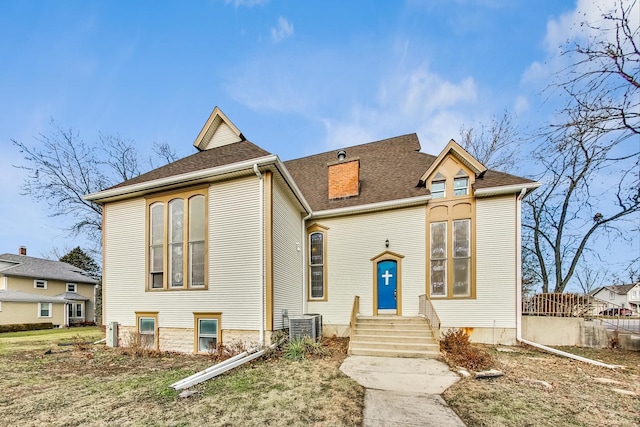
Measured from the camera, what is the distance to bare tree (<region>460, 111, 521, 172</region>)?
17.4m

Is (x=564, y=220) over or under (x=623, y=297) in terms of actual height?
over

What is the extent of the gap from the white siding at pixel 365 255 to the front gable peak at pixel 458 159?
1462 millimetres

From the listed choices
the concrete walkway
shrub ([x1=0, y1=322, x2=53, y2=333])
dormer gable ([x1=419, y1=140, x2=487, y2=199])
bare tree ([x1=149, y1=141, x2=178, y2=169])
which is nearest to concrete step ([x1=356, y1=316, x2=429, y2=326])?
the concrete walkway

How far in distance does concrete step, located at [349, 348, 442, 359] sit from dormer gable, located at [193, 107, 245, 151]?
8.19 metres

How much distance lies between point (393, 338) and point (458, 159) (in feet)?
21.3

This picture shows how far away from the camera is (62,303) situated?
26641mm

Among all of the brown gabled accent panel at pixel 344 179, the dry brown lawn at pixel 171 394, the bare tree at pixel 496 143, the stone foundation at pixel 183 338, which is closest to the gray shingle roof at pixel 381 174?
the brown gabled accent panel at pixel 344 179

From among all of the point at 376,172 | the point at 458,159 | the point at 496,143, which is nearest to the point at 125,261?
the point at 376,172

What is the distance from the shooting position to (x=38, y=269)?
2667 centimetres

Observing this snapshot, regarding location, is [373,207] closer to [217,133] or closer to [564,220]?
[217,133]

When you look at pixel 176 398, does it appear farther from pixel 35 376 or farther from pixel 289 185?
pixel 289 185

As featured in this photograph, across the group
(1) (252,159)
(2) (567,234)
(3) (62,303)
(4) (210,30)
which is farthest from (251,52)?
(3) (62,303)

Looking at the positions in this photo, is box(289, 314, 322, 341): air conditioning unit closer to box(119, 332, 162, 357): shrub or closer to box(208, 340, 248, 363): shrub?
box(208, 340, 248, 363): shrub

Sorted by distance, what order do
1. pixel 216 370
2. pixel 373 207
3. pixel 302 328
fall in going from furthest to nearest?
pixel 373 207
pixel 302 328
pixel 216 370
